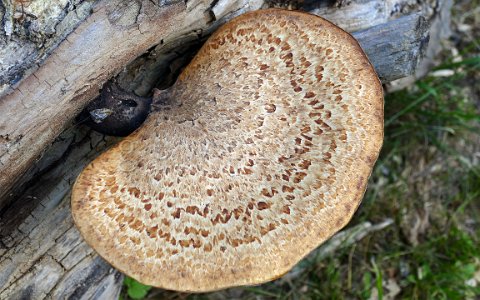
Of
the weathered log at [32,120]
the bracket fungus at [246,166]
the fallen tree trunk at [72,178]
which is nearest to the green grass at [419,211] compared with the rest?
the fallen tree trunk at [72,178]

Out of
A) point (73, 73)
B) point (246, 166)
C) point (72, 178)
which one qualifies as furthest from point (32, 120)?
point (246, 166)

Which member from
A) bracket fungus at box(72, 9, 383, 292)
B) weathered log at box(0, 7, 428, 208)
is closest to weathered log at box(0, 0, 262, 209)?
weathered log at box(0, 7, 428, 208)

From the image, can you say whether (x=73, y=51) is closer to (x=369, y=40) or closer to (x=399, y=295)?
(x=369, y=40)

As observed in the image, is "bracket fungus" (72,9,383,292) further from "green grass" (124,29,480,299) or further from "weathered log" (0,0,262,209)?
"green grass" (124,29,480,299)

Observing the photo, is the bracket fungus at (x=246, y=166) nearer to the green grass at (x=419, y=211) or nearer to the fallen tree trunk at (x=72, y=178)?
the fallen tree trunk at (x=72, y=178)

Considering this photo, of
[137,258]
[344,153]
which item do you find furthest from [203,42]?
[137,258]
